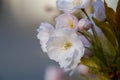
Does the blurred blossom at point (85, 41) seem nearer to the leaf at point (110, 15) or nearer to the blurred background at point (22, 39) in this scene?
the leaf at point (110, 15)

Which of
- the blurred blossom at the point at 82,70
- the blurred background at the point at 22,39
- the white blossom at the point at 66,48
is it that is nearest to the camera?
the white blossom at the point at 66,48

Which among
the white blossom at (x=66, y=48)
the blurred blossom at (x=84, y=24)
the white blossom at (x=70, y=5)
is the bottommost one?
the white blossom at (x=66, y=48)

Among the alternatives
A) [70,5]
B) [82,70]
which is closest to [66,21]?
[70,5]

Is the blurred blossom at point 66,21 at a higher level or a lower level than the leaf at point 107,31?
higher

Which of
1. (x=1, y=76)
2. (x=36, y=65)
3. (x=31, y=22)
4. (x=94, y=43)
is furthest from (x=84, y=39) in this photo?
(x=31, y=22)

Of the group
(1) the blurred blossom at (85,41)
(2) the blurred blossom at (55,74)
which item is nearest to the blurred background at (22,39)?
(2) the blurred blossom at (55,74)

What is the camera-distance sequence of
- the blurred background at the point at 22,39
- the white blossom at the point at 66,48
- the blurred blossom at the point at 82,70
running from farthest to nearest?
1. the blurred background at the point at 22,39
2. the blurred blossom at the point at 82,70
3. the white blossom at the point at 66,48
